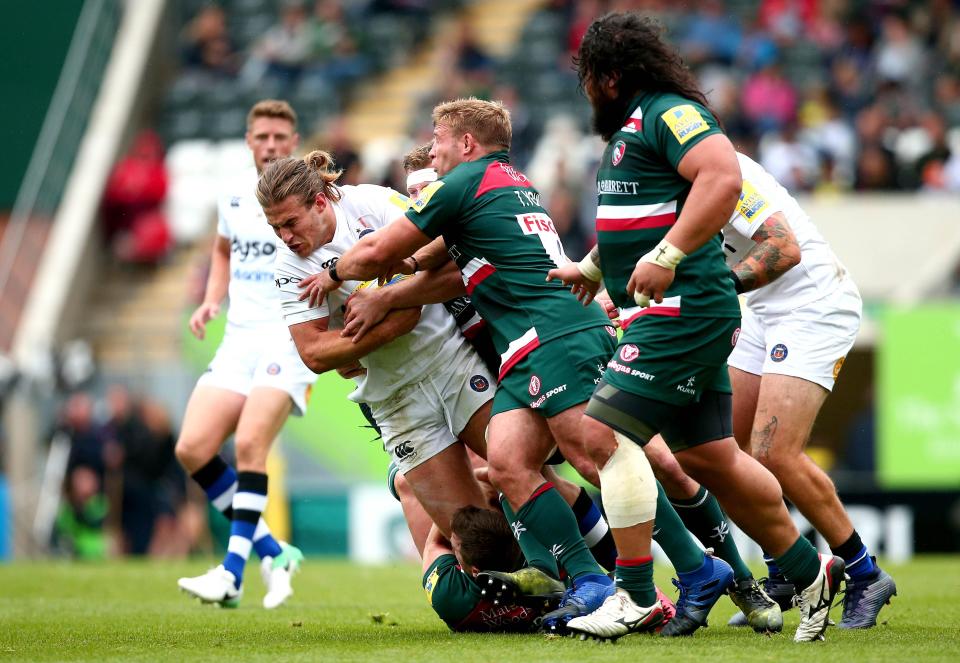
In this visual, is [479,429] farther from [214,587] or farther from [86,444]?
[86,444]

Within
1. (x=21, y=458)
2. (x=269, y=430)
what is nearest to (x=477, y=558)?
(x=269, y=430)

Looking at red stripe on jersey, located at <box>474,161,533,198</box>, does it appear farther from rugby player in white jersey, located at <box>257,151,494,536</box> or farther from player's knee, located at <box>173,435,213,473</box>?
player's knee, located at <box>173,435,213,473</box>

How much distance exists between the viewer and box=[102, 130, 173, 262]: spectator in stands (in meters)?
20.8

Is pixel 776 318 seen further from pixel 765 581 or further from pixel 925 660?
pixel 925 660

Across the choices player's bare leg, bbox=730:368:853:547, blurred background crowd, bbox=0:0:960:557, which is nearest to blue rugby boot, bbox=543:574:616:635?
player's bare leg, bbox=730:368:853:547

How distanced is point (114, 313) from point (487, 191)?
1532cm

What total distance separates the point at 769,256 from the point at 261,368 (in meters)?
3.59

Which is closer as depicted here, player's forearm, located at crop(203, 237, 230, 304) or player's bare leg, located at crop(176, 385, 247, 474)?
player's bare leg, located at crop(176, 385, 247, 474)

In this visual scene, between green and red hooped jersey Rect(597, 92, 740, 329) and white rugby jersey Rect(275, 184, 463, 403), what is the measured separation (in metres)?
1.06

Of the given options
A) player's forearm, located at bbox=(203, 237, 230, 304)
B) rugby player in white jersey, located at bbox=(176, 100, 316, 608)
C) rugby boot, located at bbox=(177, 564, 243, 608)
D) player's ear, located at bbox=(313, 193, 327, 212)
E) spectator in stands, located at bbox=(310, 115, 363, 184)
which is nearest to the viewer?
player's ear, located at bbox=(313, 193, 327, 212)

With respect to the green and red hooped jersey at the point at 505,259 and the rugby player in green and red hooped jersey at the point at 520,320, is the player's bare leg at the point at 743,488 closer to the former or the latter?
the rugby player in green and red hooped jersey at the point at 520,320

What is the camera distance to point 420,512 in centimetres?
728

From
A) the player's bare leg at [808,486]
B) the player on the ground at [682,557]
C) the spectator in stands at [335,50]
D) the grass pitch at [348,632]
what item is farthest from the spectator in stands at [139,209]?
the player's bare leg at [808,486]

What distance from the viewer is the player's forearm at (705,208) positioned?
18.2 feet
